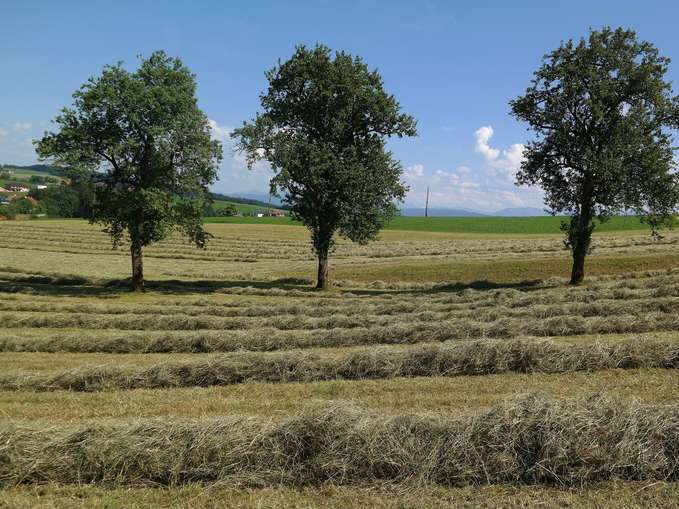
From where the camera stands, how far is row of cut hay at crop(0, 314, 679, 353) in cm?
1344

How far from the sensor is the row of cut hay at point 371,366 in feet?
33.8

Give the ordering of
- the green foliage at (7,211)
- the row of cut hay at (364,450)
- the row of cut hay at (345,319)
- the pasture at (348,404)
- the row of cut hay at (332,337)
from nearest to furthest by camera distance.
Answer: the pasture at (348,404) → the row of cut hay at (364,450) → the row of cut hay at (332,337) → the row of cut hay at (345,319) → the green foliage at (7,211)

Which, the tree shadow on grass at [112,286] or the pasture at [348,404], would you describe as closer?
the pasture at [348,404]

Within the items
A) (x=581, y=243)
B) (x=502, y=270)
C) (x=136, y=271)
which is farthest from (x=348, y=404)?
(x=502, y=270)

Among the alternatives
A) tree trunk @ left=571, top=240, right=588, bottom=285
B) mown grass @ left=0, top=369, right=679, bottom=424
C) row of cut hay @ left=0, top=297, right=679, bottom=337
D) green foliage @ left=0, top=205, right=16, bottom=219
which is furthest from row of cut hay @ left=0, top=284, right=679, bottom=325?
green foliage @ left=0, top=205, right=16, bottom=219

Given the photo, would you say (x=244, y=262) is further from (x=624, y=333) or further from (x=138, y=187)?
(x=624, y=333)

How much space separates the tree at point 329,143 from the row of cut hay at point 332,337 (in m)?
14.8

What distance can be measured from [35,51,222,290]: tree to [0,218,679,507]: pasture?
6958 millimetres

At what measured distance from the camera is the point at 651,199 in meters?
26.1

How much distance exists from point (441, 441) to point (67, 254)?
52.3 meters

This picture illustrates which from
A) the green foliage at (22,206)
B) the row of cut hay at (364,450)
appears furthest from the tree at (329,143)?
the green foliage at (22,206)

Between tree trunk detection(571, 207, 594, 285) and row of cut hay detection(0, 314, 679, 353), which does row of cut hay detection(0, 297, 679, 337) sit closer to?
row of cut hay detection(0, 314, 679, 353)

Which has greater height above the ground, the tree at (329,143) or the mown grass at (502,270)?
the tree at (329,143)

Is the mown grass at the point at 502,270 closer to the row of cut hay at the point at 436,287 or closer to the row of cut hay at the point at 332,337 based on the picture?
the row of cut hay at the point at 436,287
